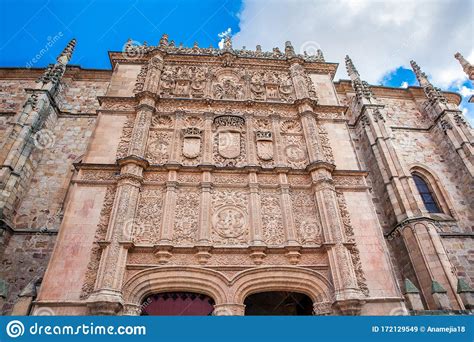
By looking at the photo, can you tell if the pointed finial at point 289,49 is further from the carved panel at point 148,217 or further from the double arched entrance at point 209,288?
the double arched entrance at point 209,288

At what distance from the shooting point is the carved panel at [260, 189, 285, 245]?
8664 mm

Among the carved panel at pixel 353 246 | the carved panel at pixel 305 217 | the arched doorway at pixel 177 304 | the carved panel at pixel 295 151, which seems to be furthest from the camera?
the carved panel at pixel 295 151

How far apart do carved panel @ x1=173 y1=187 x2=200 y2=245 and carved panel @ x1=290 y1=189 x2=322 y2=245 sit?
9.87 ft

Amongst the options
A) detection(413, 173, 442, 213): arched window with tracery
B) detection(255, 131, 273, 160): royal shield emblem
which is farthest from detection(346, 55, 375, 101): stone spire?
detection(255, 131, 273, 160): royal shield emblem

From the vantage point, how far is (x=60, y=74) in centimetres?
1412

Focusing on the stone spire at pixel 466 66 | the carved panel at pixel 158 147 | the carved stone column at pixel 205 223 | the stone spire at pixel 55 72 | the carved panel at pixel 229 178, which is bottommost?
the carved stone column at pixel 205 223

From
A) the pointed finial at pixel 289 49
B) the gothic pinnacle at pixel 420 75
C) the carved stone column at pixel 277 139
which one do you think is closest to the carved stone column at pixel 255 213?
the carved stone column at pixel 277 139

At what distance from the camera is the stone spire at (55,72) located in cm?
1344

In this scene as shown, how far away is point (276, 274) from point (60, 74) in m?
13.4

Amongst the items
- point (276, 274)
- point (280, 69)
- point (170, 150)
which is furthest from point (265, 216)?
point (280, 69)

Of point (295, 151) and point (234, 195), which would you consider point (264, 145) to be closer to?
point (295, 151)

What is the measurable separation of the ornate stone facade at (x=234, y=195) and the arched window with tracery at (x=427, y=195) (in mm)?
253

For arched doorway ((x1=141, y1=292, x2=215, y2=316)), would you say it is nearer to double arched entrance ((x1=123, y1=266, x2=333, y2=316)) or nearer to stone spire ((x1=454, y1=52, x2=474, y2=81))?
double arched entrance ((x1=123, y1=266, x2=333, y2=316))

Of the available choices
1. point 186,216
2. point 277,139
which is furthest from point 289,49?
point 186,216
